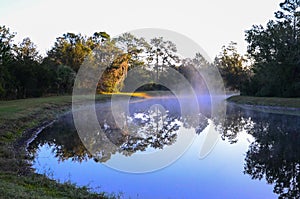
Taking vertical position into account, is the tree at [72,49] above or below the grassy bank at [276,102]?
above

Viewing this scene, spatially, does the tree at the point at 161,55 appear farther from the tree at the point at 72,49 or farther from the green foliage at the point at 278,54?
the green foliage at the point at 278,54

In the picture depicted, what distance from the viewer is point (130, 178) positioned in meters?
8.36

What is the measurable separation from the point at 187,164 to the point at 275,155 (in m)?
3.44

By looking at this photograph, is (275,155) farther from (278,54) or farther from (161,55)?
(161,55)

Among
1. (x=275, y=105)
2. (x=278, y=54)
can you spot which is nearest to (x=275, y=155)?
(x=275, y=105)

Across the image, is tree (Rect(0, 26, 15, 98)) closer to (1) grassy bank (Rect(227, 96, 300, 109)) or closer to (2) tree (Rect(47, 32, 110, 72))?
(2) tree (Rect(47, 32, 110, 72))

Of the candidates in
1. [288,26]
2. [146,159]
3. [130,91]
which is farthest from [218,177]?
[130,91]

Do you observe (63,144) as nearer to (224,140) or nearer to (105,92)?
(224,140)

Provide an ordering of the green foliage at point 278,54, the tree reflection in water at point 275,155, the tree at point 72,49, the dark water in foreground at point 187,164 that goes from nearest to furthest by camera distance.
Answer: the dark water in foreground at point 187,164, the tree reflection in water at point 275,155, the green foliage at point 278,54, the tree at point 72,49

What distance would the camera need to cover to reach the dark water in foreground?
24.6ft

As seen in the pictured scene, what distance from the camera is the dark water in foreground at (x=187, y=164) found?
24.6 feet

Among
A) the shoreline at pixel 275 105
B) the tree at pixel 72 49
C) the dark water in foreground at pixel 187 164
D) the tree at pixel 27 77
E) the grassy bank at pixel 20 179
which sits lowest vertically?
the dark water in foreground at pixel 187 164

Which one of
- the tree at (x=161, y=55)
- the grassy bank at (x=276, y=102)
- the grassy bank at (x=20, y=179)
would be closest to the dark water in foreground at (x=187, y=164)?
the grassy bank at (x=20, y=179)

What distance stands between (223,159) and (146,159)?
8.71ft
